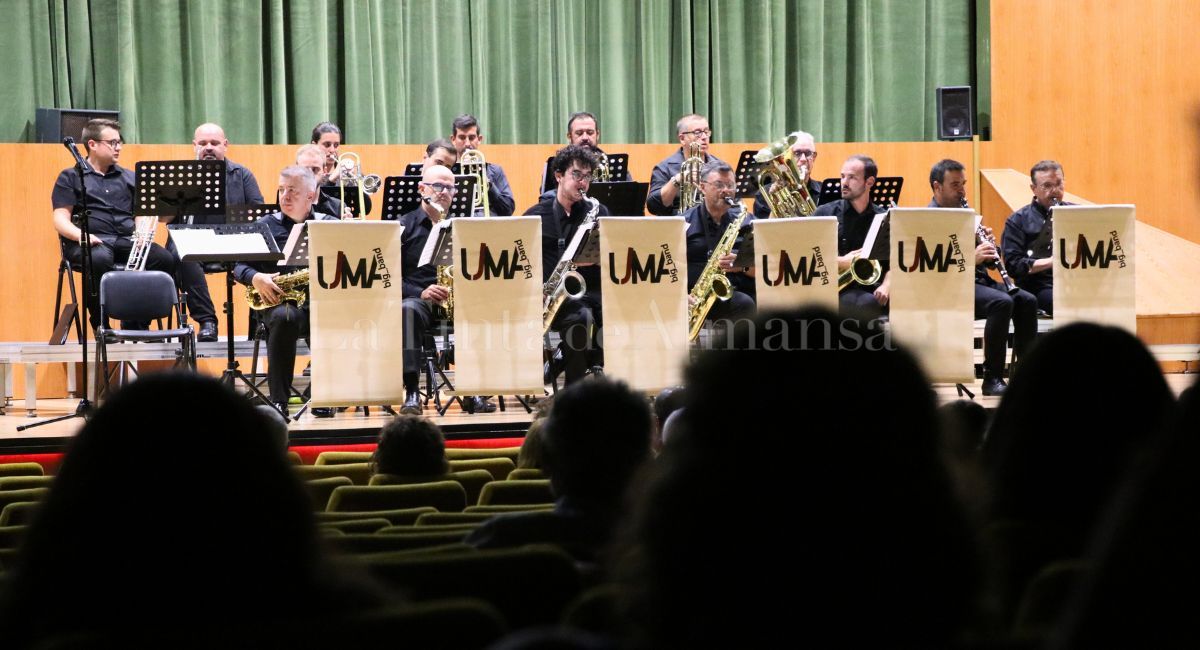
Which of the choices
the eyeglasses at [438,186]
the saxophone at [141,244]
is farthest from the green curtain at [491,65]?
the eyeglasses at [438,186]

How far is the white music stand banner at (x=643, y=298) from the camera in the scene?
595cm

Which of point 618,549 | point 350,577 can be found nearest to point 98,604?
point 350,577

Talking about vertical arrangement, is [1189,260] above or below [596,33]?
below

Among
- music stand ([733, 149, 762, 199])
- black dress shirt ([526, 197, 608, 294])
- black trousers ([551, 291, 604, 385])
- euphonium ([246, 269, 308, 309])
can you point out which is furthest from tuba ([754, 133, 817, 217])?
euphonium ([246, 269, 308, 309])

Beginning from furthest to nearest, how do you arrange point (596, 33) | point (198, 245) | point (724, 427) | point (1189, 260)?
1. point (596, 33)
2. point (1189, 260)
3. point (198, 245)
4. point (724, 427)

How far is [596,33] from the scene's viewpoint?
9.96 meters

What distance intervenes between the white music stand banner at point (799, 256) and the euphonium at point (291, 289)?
2219mm

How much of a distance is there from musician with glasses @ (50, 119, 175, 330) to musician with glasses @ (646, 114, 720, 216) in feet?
9.26

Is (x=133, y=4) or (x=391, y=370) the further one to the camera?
(x=133, y=4)

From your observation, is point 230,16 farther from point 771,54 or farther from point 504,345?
point 504,345

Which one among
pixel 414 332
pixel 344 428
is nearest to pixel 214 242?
pixel 344 428

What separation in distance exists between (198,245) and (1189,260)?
655cm

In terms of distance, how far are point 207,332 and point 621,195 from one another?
2.61 meters

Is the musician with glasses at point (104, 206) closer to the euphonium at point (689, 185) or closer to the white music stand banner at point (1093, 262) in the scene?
the euphonium at point (689, 185)
